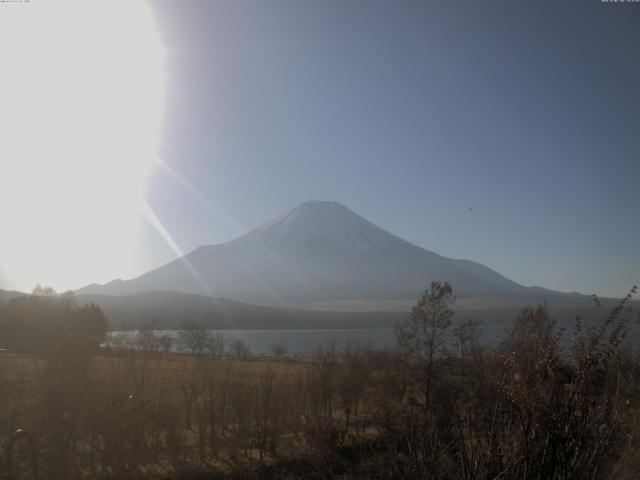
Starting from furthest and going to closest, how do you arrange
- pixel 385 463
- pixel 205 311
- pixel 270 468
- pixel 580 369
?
pixel 205 311, pixel 270 468, pixel 385 463, pixel 580 369

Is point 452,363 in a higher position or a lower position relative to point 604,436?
lower

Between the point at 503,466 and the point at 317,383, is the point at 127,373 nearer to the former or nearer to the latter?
the point at 317,383

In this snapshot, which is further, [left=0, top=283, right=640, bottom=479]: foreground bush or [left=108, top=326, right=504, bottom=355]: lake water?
[left=108, top=326, right=504, bottom=355]: lake water

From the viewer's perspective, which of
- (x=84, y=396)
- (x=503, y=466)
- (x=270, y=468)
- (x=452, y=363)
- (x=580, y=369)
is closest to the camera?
(x=580, y=369)

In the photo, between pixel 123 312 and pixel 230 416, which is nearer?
pixel 230 416

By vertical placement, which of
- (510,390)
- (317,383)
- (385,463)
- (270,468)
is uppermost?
(510,390)

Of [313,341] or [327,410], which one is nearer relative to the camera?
[327,410]

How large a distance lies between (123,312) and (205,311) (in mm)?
35574

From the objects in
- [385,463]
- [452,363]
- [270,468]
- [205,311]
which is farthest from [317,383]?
[205,311]

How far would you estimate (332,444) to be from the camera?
15523 mm

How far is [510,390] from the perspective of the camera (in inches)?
164

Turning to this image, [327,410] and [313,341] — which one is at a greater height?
[327,410]

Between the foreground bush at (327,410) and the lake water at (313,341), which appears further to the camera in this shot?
the lake water at (313,341)

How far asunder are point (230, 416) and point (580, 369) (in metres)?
13.8
